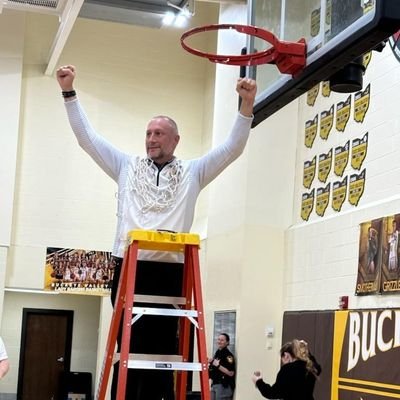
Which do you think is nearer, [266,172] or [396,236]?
[396,236]

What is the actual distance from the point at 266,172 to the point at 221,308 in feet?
7.64

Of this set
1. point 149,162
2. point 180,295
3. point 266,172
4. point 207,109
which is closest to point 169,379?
point 180,295

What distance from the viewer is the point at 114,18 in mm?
14375

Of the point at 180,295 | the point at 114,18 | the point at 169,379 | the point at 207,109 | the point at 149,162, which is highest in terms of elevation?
the point at 114,18

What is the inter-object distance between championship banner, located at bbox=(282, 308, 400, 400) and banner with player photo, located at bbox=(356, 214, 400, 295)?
0.29 meters

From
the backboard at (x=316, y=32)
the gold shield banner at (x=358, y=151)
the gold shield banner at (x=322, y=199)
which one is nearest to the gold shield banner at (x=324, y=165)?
the gold shield banner at (x=322, y=199)

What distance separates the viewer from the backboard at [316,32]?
3949 millimetres

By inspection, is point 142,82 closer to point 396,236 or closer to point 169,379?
point 396,236

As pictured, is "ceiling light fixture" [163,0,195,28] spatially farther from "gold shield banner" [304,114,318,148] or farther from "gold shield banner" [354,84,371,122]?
"gold shield banner" [354,84,371,122]

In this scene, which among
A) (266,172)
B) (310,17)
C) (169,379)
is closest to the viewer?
(169,379)

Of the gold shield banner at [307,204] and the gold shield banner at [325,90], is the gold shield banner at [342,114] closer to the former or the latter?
the gold shield banner at [325,90]

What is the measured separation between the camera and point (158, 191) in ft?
12.0

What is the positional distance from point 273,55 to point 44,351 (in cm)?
1268

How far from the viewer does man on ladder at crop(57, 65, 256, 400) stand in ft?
11.9
